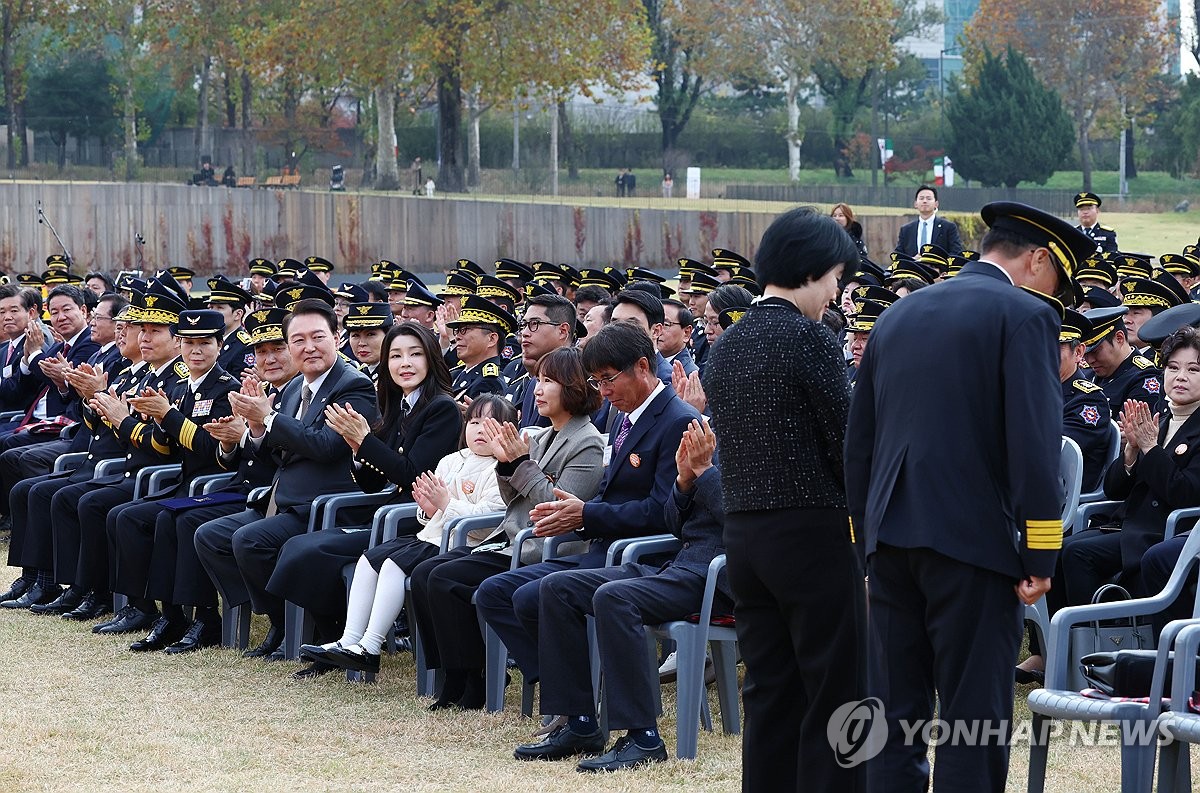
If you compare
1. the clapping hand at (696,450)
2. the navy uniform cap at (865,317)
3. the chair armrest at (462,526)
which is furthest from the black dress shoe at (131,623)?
the clapping hand at (696,450)

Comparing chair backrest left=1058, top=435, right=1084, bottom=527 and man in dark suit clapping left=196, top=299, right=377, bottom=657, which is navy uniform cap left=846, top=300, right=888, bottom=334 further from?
man in dark suit clapping left=196, top=299, right=377, bottom=657

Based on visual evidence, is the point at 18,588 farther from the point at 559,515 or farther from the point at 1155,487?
the point at 1155,487

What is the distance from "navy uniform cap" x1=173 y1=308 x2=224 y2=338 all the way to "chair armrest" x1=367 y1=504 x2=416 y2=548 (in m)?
1.59

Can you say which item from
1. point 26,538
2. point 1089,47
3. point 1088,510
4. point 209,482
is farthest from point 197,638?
point 1089,47

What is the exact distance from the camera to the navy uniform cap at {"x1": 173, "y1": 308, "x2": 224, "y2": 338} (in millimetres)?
8109

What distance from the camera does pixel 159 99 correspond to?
5606 cm

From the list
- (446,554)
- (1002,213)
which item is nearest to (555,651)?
(446,554)

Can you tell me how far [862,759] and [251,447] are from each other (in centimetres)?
448

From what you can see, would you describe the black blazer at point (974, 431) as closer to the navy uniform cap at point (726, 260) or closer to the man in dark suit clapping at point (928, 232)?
the navy uniform cap at point (726, 260)

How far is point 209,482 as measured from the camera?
820 cm

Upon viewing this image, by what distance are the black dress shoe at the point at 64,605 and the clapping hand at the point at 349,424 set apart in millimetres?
2374

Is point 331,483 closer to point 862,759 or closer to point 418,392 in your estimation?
point 418,392

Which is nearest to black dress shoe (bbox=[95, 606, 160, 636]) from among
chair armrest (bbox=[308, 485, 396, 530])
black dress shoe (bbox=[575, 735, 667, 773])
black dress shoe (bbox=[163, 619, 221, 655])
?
black dress shoe (bbox=[163, 619, 221, 655])

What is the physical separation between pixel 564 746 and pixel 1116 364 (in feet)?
10.6
